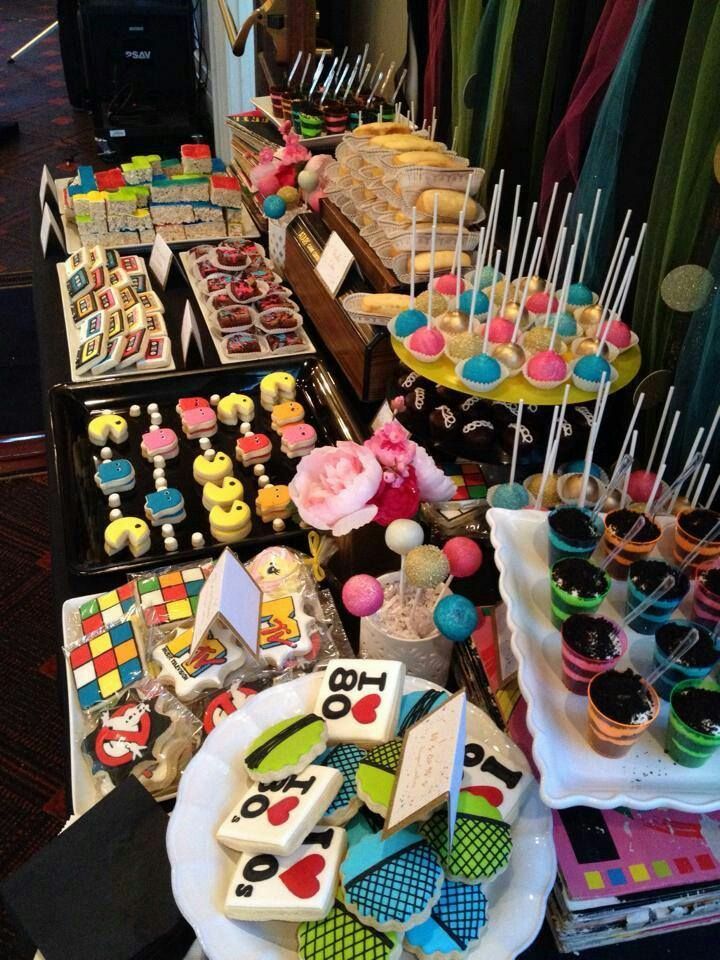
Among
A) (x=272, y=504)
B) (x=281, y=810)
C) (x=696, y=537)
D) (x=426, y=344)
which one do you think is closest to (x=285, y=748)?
(x=281, y=810)

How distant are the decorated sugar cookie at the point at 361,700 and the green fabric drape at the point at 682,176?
2.40 ft

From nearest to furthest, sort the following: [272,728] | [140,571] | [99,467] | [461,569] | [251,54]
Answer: [272,728], [461,569], [140,571], [99,467], [251,54]

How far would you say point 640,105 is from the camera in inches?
48.4

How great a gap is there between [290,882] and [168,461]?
111 cm

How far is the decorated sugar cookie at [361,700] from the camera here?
89cm

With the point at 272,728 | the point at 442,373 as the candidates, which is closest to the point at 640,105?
the point at 442,373

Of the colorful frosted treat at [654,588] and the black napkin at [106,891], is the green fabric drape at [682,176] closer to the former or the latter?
the colorful frosted treat at [654,588]

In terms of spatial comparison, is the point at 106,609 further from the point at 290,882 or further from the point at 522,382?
the point at 522,382

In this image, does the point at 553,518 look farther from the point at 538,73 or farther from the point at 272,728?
the point at 538,73

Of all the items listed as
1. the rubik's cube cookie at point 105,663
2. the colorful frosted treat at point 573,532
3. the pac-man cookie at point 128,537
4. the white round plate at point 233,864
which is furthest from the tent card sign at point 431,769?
the pac-man cookie at point 128,537

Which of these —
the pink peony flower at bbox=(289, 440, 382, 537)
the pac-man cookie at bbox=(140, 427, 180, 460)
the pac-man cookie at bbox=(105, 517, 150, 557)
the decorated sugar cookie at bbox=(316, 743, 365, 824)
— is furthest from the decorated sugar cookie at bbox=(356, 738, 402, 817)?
the pac-man cookie at bbox=(140, 427, 180, 460)

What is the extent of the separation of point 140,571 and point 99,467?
1.10 feet

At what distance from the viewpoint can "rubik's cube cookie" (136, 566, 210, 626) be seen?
4.01 ft

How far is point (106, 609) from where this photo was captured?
1.26 metres
